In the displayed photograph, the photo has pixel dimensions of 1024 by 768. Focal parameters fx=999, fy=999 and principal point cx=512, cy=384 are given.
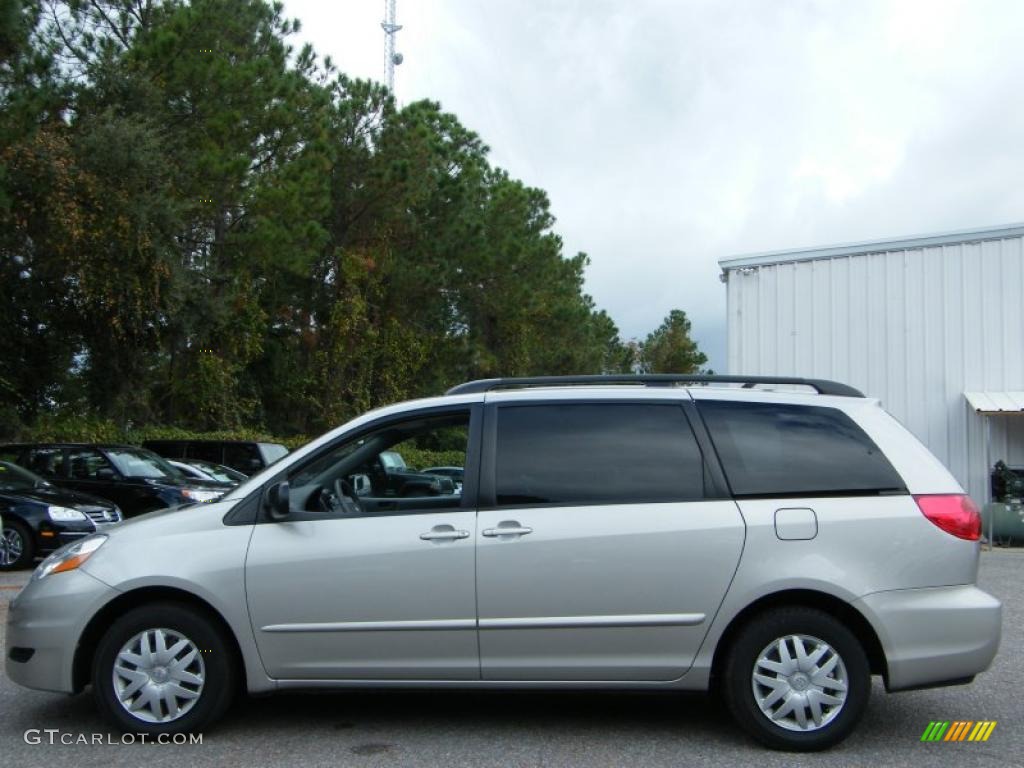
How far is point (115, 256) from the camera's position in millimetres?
20188

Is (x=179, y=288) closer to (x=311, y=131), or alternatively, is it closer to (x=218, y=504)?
(x=311, y=131)

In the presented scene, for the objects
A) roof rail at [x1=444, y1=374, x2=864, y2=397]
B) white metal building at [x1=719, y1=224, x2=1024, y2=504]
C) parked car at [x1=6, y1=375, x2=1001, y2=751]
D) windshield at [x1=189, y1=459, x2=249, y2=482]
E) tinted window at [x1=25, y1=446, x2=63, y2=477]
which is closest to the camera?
parked car at [x1=6, y1=375, x2=1001, y2=751]

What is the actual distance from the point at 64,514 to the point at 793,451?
9.90m

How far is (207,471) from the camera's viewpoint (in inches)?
715

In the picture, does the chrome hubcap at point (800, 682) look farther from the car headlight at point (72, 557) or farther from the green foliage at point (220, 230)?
the green foliage at point (220, 230)

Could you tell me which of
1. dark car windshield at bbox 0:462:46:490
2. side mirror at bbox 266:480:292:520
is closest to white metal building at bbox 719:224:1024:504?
dark car windshield at bbox 0:462:46:490

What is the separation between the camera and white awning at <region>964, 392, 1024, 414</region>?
14477mm

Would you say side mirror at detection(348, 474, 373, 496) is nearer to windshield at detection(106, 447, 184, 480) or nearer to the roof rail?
the roof rail

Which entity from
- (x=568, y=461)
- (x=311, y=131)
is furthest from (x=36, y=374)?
(x=568, y=461)

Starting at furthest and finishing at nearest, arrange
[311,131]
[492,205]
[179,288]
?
[492,205] → [311,131] → [179,288]

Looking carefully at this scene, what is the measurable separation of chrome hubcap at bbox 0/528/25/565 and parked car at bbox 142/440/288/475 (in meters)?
7.83

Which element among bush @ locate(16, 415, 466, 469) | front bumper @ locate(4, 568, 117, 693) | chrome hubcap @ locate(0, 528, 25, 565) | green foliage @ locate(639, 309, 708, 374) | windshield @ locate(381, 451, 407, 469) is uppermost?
green foliage @ locate(639, 309, 708, 374)

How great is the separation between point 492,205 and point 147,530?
109 feet

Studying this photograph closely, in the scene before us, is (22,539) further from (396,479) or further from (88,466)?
(396,479)
